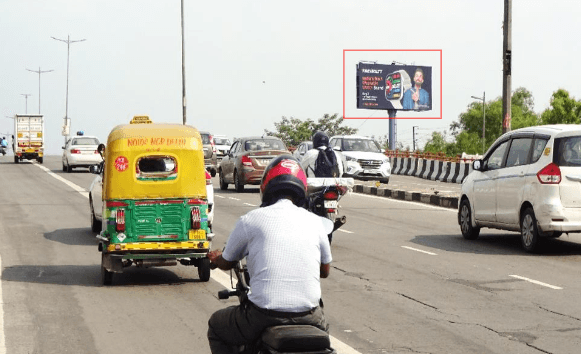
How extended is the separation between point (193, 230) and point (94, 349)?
13.2ft

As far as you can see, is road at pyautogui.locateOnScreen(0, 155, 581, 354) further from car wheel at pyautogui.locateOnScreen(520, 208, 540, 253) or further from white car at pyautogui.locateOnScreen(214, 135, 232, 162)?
white car at pyautogui.locateOnScreen(214, 135, 232, 162)

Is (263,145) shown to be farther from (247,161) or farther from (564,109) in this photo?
(564,109)

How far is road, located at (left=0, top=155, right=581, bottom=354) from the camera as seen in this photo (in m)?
9.16

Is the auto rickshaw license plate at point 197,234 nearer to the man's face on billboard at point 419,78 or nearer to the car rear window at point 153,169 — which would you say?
the car rear window at point 153,169

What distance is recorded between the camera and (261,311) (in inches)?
209

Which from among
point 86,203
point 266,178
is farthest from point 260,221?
point 86,203

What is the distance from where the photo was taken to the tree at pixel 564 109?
118 m

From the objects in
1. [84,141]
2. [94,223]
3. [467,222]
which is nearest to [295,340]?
[467,222]

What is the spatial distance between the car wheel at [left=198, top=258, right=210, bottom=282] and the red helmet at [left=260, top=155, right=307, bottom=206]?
281 inches

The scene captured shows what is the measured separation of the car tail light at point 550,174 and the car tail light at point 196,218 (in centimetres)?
530

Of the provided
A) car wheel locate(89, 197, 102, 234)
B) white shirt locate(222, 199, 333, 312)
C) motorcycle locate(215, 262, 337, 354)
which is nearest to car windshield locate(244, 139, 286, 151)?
car wheel locate(89, 197, 102, 234)

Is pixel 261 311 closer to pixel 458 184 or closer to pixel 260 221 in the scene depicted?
pixel 260 221

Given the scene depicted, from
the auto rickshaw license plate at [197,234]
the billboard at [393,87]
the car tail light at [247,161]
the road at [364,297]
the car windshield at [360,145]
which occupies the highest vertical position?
the billboard at [393,87]

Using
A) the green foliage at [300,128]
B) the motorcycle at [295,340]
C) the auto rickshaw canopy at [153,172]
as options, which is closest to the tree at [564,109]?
the green foliage at [300,128]
